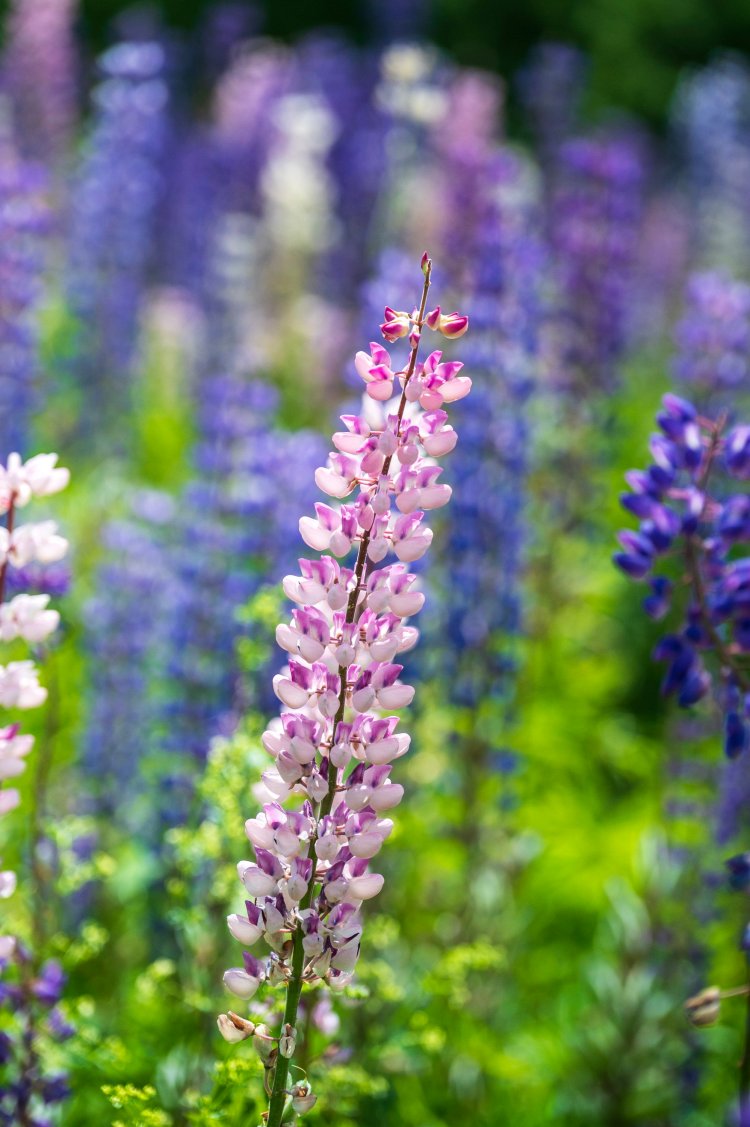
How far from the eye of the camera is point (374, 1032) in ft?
7.66

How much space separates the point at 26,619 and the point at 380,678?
16.1 inches

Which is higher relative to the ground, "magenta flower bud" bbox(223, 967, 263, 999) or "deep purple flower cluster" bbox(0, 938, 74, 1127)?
"magenta flower bud" bbox(223, 967, 263, 999)

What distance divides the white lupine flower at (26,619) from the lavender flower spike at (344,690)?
0.26 meters

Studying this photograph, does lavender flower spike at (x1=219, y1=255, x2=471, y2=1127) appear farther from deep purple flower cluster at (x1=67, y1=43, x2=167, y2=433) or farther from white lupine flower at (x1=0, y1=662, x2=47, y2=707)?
deep purple flower cluster at (x1=67, y1=43, x2=167, y2=433)

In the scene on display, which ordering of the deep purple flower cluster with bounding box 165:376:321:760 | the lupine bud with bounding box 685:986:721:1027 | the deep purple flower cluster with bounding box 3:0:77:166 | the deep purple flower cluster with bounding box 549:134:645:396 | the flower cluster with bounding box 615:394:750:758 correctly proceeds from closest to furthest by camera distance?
the lupine bud with bounding box 685:986:721:1027 → the flower cluster with bounding box 615:394:750:758 → the deep purple flower cluster with bounding box 165:376:321:760 → the deep purple flower cluster with bounding box 549:134:645:396 → the deep purple flower cluster with bounding box 3:0:77:166

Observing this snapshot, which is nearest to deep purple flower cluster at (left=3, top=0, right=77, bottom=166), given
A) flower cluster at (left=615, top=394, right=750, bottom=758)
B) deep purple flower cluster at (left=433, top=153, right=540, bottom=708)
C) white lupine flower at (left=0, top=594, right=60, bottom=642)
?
deep purple flower cluster at (left=433, top=153, right=540, bottom=708)

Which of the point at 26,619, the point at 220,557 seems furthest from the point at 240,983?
the point at 220,557

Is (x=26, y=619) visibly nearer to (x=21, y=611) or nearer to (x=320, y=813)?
(x=21, y=611)

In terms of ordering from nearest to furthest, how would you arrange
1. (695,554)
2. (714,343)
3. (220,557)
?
(695,554), (220,557), (714,343)

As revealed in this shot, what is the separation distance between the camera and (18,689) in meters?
1.37

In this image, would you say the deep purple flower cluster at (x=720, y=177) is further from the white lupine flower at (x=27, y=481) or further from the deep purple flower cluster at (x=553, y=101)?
the white lupine flower at (x=27, y=481)

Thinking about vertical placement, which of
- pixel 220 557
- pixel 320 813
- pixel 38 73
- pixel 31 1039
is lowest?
pixel 31 1039

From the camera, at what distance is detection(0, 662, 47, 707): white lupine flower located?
1361 mm

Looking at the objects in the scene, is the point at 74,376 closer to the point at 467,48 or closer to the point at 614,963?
the point at 614,963
